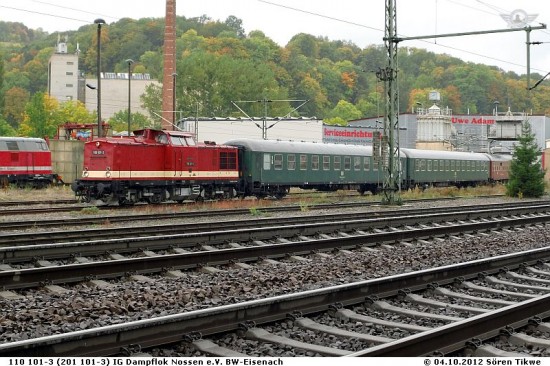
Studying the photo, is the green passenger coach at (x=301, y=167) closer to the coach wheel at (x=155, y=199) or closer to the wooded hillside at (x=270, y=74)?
the coach wheel at (x=155, y=199)

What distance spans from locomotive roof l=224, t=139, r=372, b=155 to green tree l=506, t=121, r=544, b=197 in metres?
8.06

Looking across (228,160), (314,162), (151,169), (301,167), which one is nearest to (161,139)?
(151,169)

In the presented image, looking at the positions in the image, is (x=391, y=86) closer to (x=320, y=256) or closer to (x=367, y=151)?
(x=367, y=151)

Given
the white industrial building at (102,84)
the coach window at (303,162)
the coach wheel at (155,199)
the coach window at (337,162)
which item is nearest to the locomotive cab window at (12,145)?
the coach wheel at (155,199)

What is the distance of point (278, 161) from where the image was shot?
3562 cm

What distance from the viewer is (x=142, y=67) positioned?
531 feet

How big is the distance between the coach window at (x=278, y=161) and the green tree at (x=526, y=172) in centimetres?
1312

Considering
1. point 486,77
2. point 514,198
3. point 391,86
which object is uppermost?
point 486,77

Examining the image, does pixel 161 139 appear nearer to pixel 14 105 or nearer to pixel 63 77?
pixel 14 105

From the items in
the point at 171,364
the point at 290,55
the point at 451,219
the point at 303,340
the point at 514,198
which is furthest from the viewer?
the point at 290,55

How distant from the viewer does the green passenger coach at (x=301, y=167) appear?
34.3 m

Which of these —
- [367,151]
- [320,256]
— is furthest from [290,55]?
[320,256]

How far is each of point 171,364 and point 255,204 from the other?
24.7 metres

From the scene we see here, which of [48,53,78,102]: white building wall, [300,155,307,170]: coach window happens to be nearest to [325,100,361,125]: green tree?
[48,53,78,102]: white building wall
